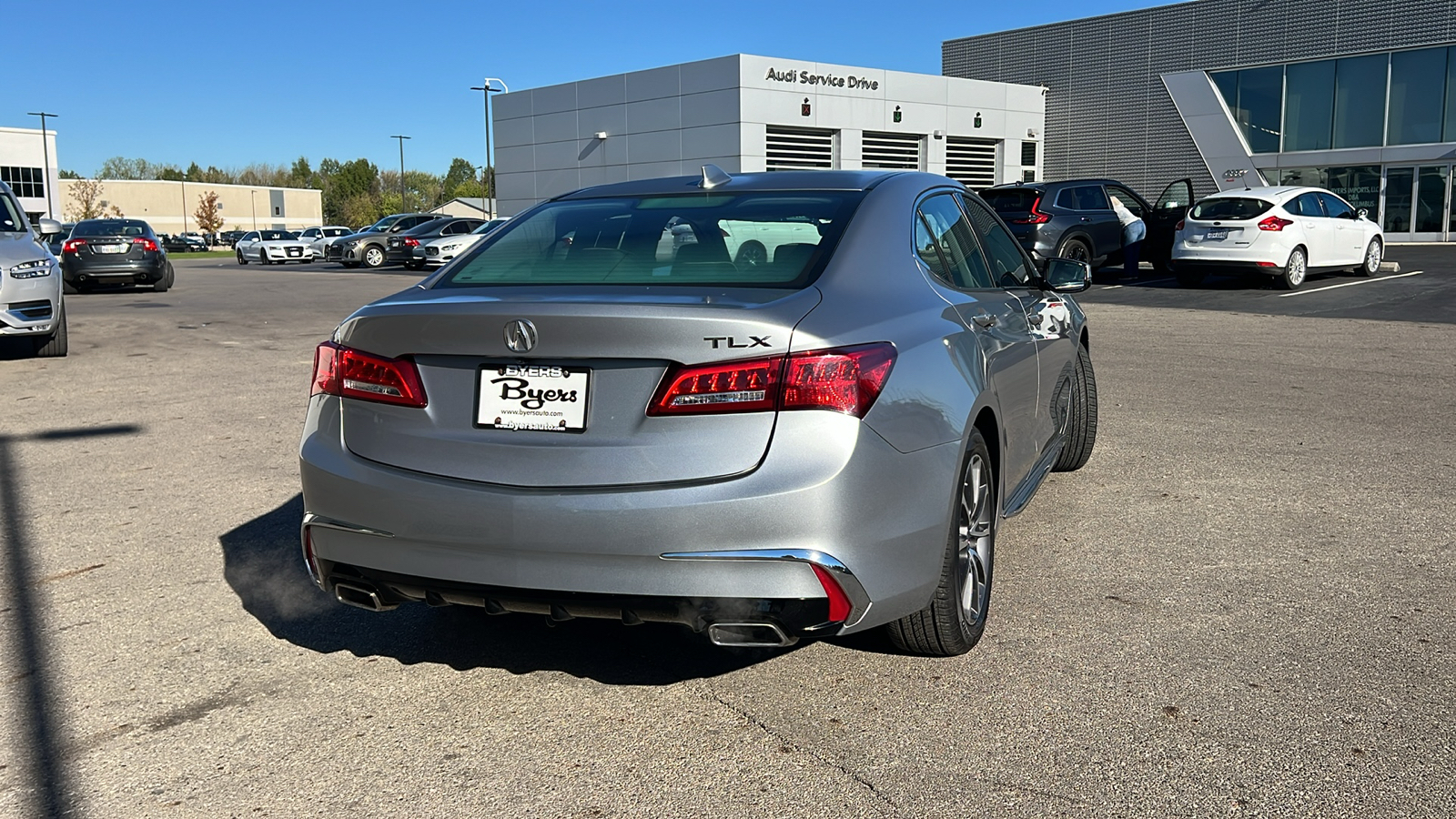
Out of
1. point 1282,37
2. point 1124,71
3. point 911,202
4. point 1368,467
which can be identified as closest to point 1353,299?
point 1368,467

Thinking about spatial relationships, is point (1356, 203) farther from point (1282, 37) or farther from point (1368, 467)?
point (1368, 467)

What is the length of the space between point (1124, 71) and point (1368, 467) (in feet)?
134

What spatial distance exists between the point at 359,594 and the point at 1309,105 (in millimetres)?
41677

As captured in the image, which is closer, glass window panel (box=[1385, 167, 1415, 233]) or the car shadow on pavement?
the car shadow on pavement

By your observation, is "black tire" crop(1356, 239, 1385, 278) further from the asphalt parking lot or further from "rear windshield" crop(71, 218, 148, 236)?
"rear windshield" crop(71, 218, 148, 236)

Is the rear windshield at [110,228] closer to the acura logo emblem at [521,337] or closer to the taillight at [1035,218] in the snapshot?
the taillight at [1035,218]

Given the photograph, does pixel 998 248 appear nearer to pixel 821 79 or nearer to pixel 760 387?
pixel 760 387

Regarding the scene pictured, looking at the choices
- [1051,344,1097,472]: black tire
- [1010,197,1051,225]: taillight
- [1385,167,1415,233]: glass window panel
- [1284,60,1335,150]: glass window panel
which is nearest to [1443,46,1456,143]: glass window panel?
[1385,167,1415,233]: glass window panel

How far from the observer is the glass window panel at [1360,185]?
37.2 meters

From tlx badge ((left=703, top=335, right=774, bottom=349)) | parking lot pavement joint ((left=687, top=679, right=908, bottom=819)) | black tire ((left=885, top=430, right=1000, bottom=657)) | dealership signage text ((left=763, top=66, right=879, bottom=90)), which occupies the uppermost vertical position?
dealership signage text ((left=763, top=66, right=879, bottom=90))

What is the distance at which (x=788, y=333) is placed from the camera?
3.02 meters

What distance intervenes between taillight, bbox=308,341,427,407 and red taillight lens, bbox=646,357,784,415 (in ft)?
2.45

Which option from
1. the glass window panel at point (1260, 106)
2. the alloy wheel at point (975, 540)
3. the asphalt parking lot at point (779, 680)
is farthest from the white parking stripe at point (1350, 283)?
the glass window panel at point (1260, 106)

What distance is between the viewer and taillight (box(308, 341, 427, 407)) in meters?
3.30
